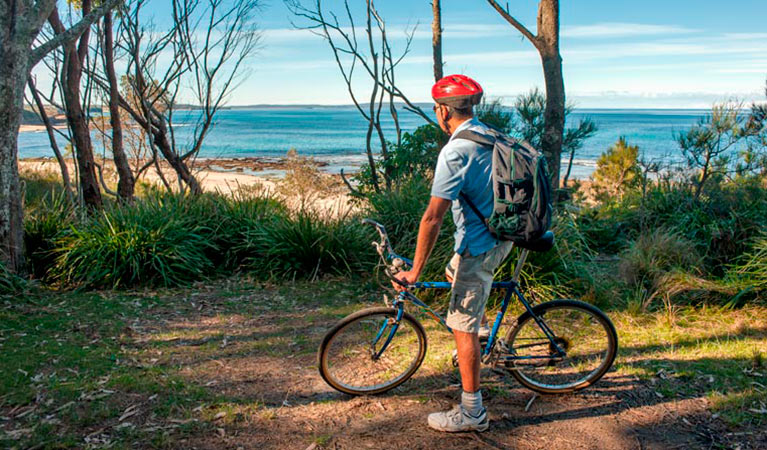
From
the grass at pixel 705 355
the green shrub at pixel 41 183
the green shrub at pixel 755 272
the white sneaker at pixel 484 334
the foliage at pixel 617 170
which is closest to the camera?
the white sneaker at pixel 484 334

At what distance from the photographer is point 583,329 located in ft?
17.4

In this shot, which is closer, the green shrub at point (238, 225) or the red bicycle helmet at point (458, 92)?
the red bicycle helmet at point (458, 92)

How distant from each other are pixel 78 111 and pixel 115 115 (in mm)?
638

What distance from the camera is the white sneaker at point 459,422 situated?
352cm

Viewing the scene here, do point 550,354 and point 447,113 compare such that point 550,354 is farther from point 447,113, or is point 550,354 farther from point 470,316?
point 447,113

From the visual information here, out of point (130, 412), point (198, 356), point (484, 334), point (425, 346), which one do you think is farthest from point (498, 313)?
point (198, 356)

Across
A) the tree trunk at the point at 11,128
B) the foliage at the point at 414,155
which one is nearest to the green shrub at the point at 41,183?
the tree trunk at the point at 11,128

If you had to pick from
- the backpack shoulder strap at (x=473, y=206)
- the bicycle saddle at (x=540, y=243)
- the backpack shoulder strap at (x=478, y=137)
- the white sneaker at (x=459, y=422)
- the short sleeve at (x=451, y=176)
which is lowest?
the white sneaker at (x=459, y=422)

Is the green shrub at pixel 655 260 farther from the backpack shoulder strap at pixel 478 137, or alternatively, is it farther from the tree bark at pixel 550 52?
the backpack shoulder strap at pixel 478 137

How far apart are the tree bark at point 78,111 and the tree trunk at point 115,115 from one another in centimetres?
31

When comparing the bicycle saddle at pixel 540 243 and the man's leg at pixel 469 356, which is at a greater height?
the bicycle saddle at pixel 540 243

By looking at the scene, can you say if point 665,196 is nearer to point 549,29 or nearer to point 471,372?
point 549,29

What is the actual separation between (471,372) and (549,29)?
23.0ft

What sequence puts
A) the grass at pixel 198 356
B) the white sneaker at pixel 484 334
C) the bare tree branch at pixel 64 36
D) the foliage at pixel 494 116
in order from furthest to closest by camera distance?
the foliage at pixel 494 116, the bare tree branch at pixel 64 36, the white sneaker at pixel 484 334, the grass at pixel 198 356
